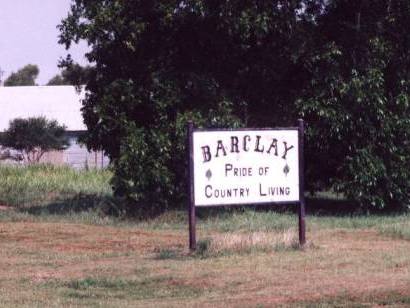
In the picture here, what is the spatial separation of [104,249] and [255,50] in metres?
7.55

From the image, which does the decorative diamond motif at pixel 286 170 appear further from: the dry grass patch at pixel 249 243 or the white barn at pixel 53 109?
the white barn at pixel 53 109

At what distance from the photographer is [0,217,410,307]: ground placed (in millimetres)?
11328

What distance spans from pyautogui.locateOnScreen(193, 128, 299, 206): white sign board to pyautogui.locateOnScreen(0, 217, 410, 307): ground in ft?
2.87

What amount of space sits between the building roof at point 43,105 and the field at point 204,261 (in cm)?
3396

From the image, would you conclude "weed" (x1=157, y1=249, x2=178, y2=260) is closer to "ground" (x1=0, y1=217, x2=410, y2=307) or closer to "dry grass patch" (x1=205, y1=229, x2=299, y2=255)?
"ground" (x1=0, y1=217, x2=410, y2=307)

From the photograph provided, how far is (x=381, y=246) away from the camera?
16.1m

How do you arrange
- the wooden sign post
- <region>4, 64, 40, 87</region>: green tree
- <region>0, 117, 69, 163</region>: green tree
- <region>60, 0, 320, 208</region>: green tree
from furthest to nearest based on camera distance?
<region>4, 64, 40, 87</region>: green tree, <region>0, 117, 69, 163</region>: green tree, <region>60, 0, 320, 208</region>: green tree, the wooden sign post

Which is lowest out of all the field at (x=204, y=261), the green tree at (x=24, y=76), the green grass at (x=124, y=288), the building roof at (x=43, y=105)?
the green grass at (x=124, y=288)

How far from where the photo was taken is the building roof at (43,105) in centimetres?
5731

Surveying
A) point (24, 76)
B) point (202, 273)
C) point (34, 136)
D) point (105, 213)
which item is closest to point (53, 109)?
point (34, 136)

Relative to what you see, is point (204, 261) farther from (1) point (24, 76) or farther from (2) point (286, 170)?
(1) point (24, 76)

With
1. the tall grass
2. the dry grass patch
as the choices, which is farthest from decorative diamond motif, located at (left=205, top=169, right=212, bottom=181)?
the tall grass

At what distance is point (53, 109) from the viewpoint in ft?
193

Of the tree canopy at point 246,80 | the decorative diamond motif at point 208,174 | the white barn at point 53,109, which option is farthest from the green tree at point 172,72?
the white barn at point 53,109
